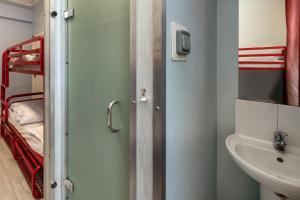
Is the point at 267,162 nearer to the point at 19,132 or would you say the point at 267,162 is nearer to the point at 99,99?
the point at 99,99

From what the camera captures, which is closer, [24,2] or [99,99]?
[99,99]

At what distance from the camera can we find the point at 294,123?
0.98 m

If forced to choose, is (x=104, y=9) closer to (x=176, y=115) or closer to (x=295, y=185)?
(x=176, y=115)

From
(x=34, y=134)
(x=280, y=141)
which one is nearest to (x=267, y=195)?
(x=280, y=141)

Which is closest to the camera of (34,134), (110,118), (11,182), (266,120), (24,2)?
(110,118)

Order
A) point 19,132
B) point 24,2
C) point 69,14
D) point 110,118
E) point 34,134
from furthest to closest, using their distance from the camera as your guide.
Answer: point 24,2, point 19,132, point 34,134, point 69,14, point 110,118

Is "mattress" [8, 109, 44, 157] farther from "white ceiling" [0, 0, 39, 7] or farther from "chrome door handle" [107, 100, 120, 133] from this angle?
"white ceiling" [0, 0, 39, 7]

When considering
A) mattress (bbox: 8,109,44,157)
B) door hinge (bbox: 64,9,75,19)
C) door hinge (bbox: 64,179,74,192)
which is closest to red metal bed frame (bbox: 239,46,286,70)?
door hinge (bbox: 64,9,75,19)

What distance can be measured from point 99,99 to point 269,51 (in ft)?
3.13

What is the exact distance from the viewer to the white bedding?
6.21 ft

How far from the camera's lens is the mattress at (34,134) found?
74.5 inches

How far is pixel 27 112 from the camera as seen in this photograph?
2.47m

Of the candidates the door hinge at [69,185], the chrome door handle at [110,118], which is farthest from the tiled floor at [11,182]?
the chrome door handle at [110,118]

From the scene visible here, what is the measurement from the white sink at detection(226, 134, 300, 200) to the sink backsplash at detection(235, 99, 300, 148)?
39mm
